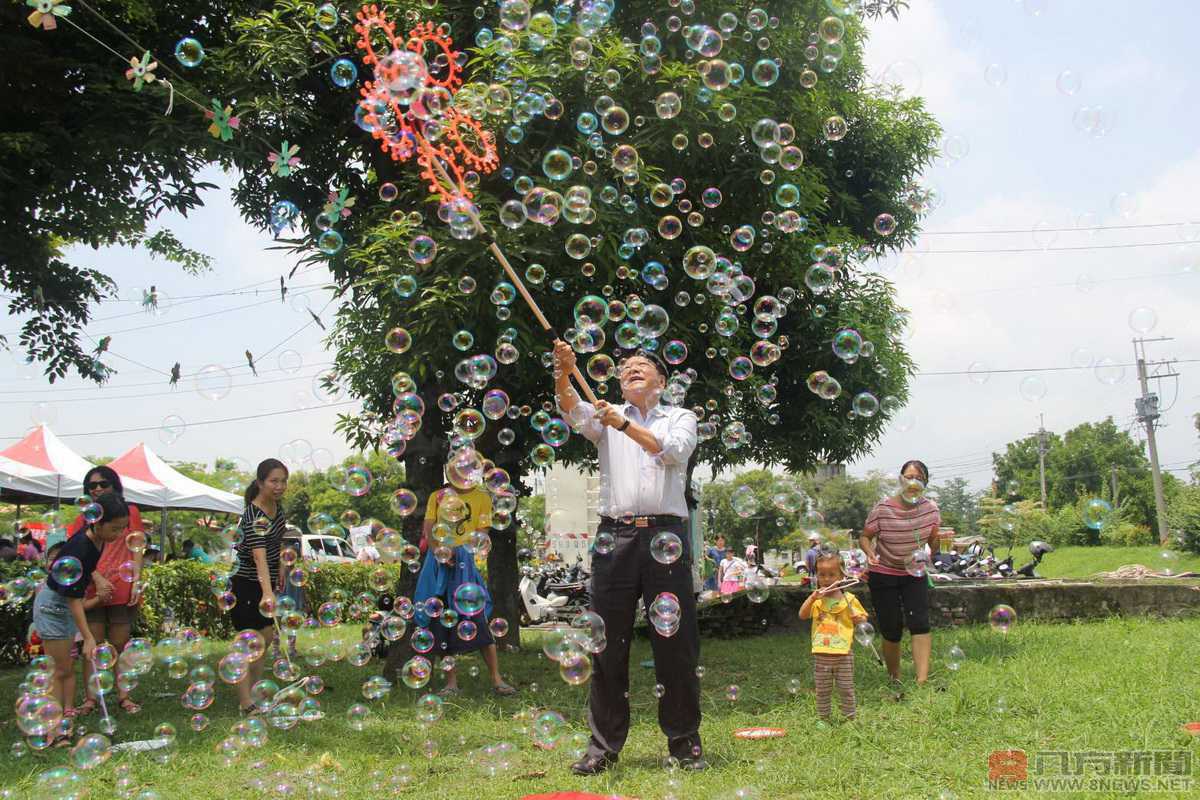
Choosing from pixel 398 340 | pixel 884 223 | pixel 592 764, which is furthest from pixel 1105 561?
pixel 592 764

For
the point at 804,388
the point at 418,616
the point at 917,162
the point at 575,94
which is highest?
the point at 917,162

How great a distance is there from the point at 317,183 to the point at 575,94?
3032 millimetres

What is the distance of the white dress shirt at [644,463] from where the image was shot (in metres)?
4.22

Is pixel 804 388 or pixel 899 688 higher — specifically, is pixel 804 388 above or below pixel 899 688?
above

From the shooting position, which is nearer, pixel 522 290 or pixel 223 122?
pixel 522 290

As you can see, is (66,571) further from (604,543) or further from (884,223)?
(884,223)

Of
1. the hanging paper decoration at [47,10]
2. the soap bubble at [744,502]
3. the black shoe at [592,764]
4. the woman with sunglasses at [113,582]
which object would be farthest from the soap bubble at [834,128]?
the woman with sunglasses at [113,582]

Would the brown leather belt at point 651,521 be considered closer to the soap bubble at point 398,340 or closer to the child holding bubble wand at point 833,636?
the child holding bubble wand at point 833,636

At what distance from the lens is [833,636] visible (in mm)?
5113

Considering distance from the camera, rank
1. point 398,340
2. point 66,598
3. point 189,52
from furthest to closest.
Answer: point 189,52 → point 398,340 → point 66,598

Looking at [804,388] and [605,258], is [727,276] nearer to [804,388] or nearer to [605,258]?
[605,258]

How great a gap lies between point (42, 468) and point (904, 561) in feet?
39.1

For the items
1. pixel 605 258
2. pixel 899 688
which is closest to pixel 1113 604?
pixel 899 688

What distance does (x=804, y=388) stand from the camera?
1109cm
